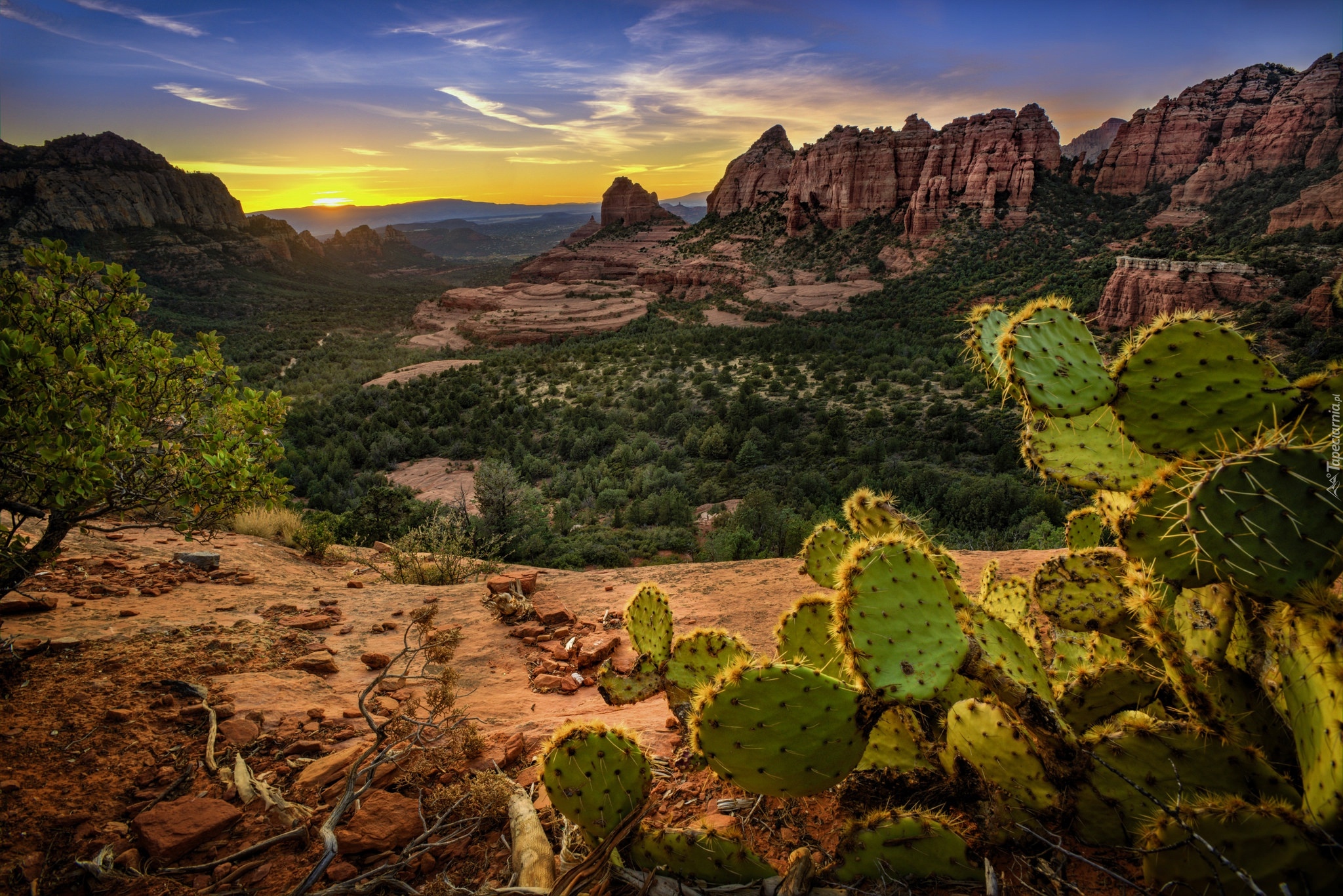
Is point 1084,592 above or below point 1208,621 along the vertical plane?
below

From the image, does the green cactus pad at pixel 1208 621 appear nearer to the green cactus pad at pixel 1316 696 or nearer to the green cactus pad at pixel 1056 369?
the green cactus pad at pixel 1316 696

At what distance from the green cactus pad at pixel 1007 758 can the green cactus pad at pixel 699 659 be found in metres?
1.50

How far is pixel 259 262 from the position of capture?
79750mm

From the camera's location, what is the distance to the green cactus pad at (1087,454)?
280 cm

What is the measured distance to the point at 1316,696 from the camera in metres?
1.45

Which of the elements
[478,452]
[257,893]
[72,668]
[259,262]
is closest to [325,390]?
[478,452]

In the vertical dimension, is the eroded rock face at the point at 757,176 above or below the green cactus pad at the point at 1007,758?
above

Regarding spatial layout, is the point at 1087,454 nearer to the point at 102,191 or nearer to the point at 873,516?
the point at 873,516

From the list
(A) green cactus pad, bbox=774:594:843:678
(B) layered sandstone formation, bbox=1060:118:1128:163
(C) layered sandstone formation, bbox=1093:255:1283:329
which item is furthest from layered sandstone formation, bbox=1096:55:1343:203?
(B) layered sandstone formation, bbox=1060:118:1128:163

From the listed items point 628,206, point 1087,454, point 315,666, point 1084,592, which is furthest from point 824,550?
point 628,206

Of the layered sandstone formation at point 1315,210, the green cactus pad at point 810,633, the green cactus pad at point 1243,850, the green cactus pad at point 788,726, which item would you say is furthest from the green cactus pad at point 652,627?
the layered sandstone formation at point 1315,210

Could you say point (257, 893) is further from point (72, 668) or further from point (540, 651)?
point (540, 651)

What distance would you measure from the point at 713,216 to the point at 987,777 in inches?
3090

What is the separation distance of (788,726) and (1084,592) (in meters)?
2.37
